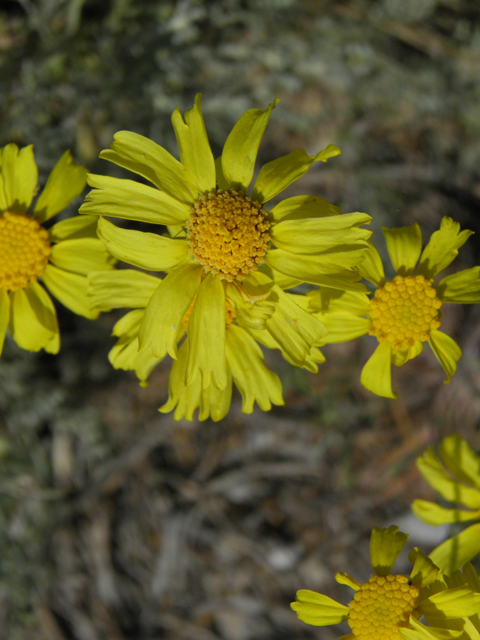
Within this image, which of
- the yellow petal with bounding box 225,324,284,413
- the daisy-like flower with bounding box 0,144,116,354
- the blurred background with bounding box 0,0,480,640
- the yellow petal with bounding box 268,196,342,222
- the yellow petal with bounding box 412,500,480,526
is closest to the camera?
the yellow petal with bounding box 268,196,342,222

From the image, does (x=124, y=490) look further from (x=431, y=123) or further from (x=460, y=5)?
(x=460, y=5)

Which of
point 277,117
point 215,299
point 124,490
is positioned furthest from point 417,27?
point 124,490

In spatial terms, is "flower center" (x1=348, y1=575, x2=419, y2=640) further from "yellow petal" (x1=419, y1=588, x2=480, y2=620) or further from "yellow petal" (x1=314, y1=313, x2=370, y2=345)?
"yellow petal" (x1=314, y1=313, x2=370, y2=345)

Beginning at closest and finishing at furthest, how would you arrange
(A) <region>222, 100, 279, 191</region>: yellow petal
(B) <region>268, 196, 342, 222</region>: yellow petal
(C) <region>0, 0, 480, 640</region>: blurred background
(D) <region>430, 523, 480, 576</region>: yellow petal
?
(A) <region>222, 100, 279, 191</region>: yellow petal
(B) <region>268, 196, 342, 222</region>: yellow petal
(D) <region>430, 523, 480, 576</region>: yellow petal
(C) <region>0, 0, 480, 640</region>: blurred background

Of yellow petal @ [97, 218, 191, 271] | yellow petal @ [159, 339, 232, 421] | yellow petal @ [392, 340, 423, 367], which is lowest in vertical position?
yellow petal @ [159, 339, 232, 421]

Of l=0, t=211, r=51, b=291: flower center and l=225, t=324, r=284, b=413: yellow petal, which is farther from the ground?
l=0, t=211, r=51, b=291: flower center

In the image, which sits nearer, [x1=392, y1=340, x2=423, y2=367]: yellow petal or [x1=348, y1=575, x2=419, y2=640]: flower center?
[x1=348, y1=575, x2=419, y2=640]: flower center

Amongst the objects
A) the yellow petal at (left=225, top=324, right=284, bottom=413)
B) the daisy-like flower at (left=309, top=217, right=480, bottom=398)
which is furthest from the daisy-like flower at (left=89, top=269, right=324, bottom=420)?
the daisy-like flower at (left=309, top=217, right=480, bottom=398)

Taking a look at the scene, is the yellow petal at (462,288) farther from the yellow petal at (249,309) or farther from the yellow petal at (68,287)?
the yellow petal at (68,287)

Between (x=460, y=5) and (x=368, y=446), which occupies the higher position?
(x=460, y=5)

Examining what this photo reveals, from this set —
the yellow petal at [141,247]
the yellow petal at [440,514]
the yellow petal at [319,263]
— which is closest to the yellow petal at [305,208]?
the yellow petal at [319,263]
